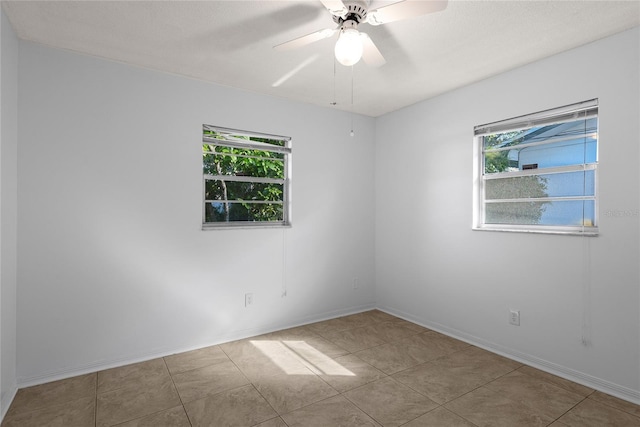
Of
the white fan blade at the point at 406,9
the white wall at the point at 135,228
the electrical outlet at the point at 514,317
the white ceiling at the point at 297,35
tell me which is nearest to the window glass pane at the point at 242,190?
the white wall at the point at 135,228

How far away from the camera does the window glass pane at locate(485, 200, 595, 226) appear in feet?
8.32

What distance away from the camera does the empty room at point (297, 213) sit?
2127 millimetres

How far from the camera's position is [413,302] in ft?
12.5

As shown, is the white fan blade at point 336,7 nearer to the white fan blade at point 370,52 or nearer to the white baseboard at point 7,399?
the white fan blade at point 370,52

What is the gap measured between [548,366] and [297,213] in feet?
8.48

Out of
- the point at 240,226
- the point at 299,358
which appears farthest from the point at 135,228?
the point at 299,358

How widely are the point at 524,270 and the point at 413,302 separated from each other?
51.1 inches

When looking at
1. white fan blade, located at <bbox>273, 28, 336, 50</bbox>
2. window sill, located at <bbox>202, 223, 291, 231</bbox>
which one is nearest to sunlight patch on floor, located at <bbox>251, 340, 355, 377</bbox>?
window sill, located at <bbox>202, 223, 291, 231</bbox>

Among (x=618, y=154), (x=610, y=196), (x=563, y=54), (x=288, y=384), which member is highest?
(x=563, y=54)

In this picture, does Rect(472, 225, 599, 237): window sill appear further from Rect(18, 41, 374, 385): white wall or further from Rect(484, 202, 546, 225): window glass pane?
Rect(18, 41, 374, 385): white wall

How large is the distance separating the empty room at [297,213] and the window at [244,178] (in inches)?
0.9

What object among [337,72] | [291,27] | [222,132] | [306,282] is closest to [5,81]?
[222,132]

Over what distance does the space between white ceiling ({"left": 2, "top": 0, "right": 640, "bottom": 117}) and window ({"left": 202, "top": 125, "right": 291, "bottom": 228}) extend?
23.2 inches

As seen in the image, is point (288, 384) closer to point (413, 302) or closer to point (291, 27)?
point (413, 302)
